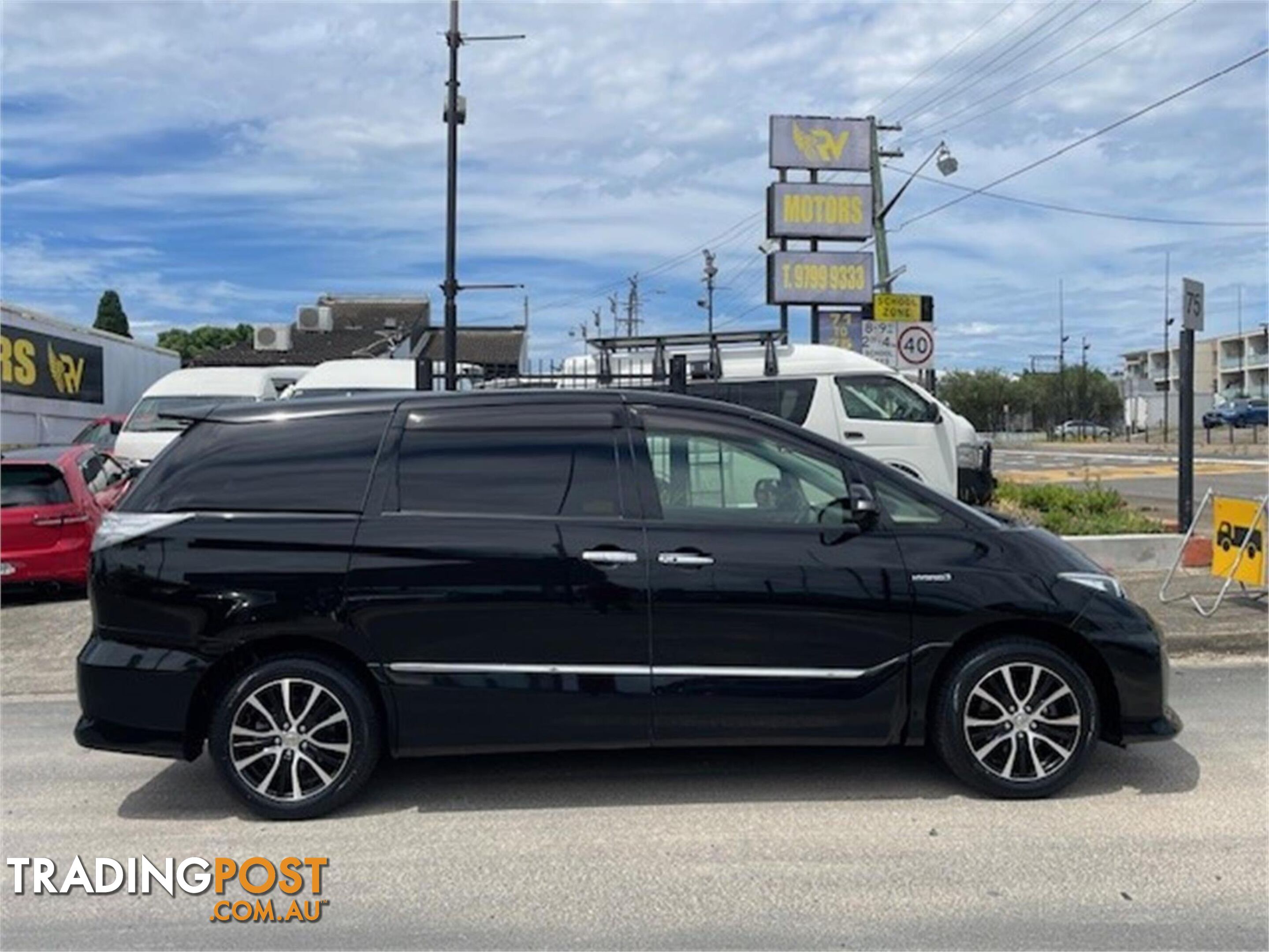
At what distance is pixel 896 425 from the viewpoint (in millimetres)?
12367

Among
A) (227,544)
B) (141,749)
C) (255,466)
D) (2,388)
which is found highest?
(2,388)

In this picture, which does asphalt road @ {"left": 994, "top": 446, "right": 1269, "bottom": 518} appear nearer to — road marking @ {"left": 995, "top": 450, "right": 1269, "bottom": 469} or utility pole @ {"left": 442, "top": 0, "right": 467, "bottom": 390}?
road marking @ {"left": 995, "top": 450, "right": 1269, "bottom": 469}

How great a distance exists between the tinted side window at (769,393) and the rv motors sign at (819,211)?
1026 centimetres

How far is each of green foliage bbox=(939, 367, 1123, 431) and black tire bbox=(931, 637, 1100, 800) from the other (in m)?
89.7

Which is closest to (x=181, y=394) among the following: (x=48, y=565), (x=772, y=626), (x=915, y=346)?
(x=48, y=565)

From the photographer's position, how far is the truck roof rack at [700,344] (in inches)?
465

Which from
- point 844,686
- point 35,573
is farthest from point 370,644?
point 35,573

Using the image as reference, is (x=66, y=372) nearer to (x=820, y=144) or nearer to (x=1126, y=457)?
(x=820, y=144)

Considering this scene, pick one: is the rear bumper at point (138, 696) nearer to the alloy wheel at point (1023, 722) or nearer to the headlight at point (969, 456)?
the alloy wheel at point (1023, 722)

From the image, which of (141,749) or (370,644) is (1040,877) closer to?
(370,644)

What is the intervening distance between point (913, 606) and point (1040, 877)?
1.22 metres

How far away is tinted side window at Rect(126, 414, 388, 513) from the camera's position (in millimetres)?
4859

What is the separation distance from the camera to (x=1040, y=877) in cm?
411

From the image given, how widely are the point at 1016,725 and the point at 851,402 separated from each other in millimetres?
7814
